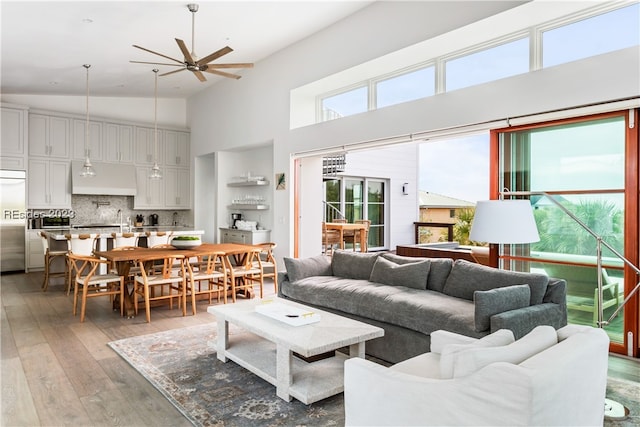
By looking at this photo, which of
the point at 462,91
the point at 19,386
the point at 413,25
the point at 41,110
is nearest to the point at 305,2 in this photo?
the point at 413,25

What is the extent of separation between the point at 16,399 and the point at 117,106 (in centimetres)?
770

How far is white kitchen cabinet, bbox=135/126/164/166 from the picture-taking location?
9.48 meters

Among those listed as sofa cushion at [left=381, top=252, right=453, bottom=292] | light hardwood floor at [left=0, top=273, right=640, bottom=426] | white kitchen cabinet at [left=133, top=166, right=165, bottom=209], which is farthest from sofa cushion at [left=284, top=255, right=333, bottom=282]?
white kitchen cabinet at [left=133, top=166, right=165, bottom=209]

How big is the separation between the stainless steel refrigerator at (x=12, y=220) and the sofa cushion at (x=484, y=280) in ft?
24.6

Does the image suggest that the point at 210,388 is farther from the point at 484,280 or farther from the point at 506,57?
the point at 506,57

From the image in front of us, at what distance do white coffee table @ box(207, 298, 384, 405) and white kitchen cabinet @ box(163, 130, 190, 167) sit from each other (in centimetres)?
705

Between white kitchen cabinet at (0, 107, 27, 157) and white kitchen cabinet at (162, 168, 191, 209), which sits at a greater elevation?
white kitchen cabinet at (0, 107, 27, 157)

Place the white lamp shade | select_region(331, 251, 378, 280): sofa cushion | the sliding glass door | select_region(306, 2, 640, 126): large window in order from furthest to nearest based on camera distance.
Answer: select_region(331, 251, 378, 280): sofa cushion, select_region(306, 2, 640, 126): large window, the sliding glass door, the white lamp shade

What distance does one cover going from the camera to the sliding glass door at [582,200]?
3.70 meters

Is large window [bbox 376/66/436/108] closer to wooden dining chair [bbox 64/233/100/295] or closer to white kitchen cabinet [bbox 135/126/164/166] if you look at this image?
wooden dining chair [bbox 64/233/100/295]

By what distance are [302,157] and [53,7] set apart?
367cm

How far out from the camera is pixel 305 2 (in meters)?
5.29

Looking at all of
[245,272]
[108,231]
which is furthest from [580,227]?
[108,231]

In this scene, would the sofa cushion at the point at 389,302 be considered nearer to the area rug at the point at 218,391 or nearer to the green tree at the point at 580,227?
the area rug at the point at 218,391
